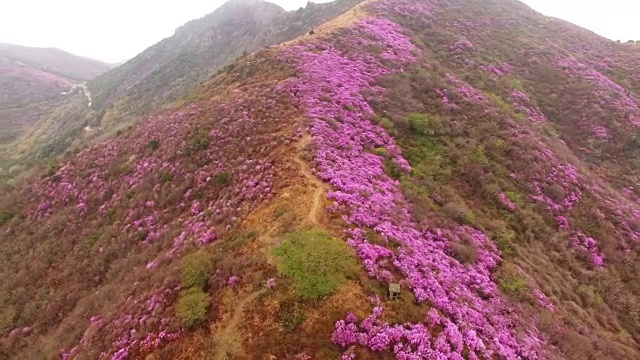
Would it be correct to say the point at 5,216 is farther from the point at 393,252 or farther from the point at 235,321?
the point at 393,252

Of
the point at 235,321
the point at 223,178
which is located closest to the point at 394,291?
the point at 235,321

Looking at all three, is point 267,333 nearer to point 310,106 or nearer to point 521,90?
point 310,106

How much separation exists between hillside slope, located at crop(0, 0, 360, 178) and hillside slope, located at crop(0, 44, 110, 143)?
603 cm

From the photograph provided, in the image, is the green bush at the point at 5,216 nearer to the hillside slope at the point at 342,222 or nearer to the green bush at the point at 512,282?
the hillside slope at the point at 342,222

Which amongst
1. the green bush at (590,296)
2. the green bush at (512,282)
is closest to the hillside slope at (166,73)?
the green bush at (512,282)

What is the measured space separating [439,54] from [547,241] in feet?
95.3

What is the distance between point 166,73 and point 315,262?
96.2m

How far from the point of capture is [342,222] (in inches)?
731

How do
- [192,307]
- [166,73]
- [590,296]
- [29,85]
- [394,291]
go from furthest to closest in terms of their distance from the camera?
[29,85] → [166,73] → [590,296] → [192,307] → [394,291]

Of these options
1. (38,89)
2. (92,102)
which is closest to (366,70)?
(92,102)

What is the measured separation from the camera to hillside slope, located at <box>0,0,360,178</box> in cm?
7144

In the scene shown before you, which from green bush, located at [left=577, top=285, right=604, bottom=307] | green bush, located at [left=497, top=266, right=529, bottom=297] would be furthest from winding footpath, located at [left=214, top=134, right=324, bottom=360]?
green bush, located at [left=577, top=285, right=604, bottom=307]

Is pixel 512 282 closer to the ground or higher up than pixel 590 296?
higher up

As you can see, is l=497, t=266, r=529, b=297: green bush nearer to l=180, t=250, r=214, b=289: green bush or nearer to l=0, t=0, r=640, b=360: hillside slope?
l=0, t=0, r=640, b=360: hillside slope
